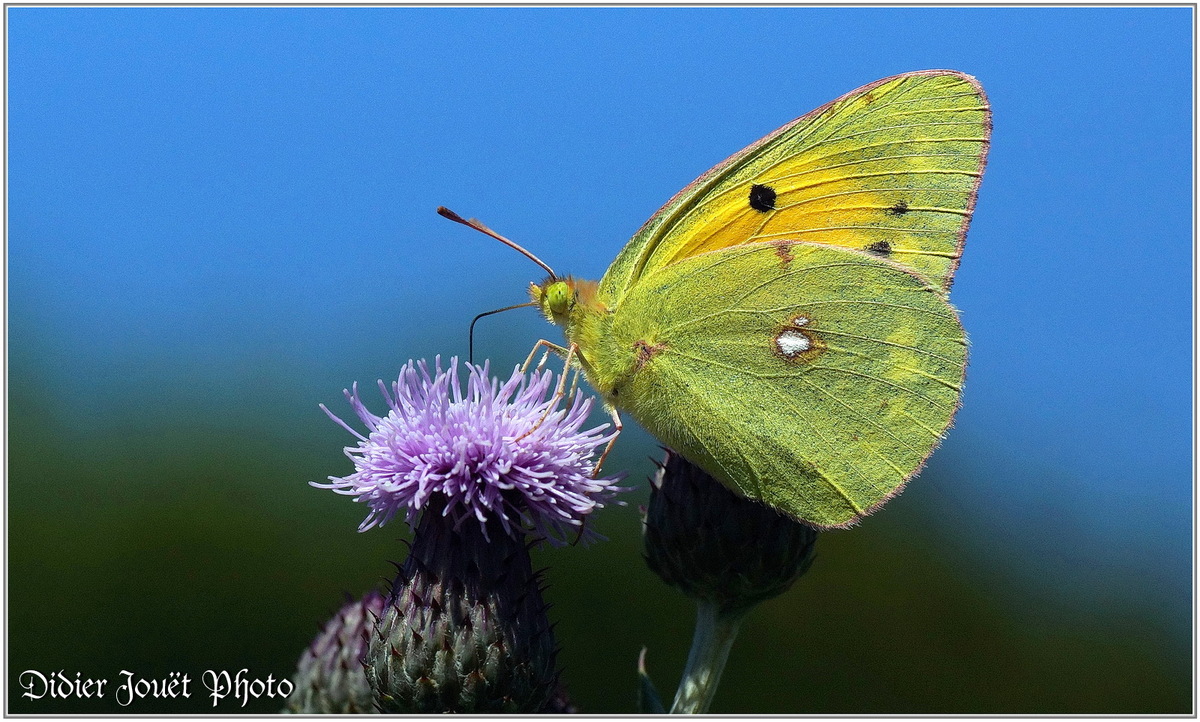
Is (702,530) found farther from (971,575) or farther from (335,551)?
(971,575)

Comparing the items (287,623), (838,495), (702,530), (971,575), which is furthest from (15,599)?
(971,575)

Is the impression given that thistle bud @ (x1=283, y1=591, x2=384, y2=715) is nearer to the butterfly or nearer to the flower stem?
the flower stem

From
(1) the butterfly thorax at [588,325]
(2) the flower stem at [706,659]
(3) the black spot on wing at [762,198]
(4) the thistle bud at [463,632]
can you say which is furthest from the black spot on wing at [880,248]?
(4) the thistle bud at [463,632]

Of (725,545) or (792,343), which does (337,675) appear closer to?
(725,545)

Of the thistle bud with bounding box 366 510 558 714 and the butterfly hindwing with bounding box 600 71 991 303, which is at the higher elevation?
the butterfly hindwing with bounding box 600 71 991 303

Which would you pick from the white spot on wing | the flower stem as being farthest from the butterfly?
the flower stem

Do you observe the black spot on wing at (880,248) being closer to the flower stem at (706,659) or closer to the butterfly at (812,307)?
the butterfly at (812,307)
